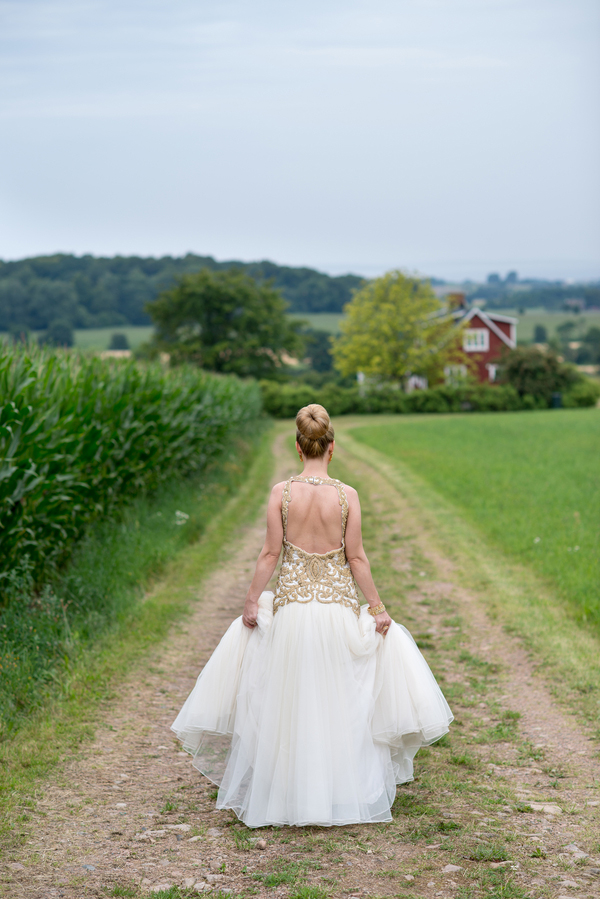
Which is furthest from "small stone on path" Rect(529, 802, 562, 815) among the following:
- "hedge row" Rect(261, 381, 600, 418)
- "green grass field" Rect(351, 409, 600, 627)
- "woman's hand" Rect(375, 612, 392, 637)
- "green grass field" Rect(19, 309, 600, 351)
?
"hedge row" Rect(261, 381, 600, 418)

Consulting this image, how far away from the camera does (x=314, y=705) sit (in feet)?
13.7

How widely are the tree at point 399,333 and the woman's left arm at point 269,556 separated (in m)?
59.1

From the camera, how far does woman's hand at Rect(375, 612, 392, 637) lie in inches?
174

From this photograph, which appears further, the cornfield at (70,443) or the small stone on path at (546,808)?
the cornfield at (70,443)

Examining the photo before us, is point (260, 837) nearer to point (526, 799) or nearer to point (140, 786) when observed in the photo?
point (140, 786)

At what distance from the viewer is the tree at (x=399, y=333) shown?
64125 millimetres

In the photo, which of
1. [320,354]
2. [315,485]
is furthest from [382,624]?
[320,354]

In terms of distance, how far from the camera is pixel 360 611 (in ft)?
15.0

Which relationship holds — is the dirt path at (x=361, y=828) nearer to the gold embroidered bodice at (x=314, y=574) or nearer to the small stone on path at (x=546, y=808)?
the small stone on path at (x=546, y=808)

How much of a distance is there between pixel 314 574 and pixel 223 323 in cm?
6775

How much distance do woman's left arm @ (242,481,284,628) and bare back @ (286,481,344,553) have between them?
0.23 ft

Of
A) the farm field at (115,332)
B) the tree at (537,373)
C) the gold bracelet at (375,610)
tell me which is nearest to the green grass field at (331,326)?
the farm field at (115,332)

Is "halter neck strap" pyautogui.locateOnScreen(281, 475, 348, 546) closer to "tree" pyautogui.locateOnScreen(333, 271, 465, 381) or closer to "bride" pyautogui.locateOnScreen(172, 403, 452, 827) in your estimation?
"bride" pyautogui.locateOnScreen(172, 403, 452, 827)

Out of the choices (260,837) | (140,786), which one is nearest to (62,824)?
(140,786)
